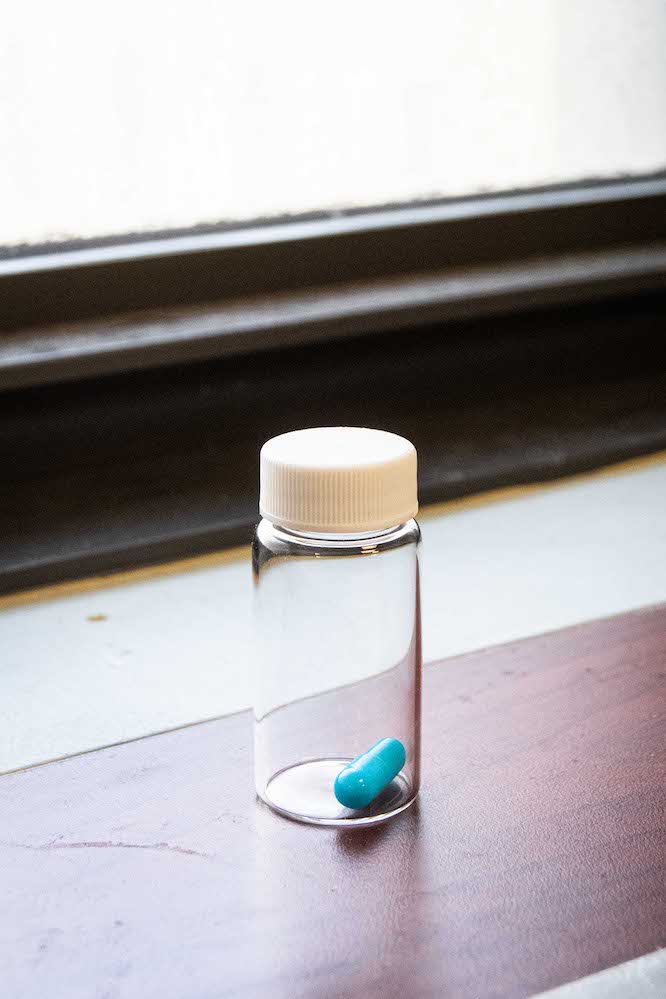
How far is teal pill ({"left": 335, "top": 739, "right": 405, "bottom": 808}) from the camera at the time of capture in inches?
21.5

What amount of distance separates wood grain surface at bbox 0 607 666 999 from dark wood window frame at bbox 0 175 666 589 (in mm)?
318

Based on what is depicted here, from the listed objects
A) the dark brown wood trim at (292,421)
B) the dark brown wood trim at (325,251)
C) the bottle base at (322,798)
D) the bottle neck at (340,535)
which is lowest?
the bottle base at (322,798)

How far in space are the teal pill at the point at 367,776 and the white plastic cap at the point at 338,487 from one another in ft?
0.37

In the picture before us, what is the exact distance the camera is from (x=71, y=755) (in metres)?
0.61

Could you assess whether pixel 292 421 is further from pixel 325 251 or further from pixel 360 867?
pixel 360 867

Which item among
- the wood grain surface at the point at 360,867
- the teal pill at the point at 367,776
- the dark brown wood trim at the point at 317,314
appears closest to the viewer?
the wood grain surface at the point at 360,867

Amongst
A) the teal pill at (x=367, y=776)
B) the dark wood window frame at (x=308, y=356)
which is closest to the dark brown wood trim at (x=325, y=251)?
the dark wood window frame at (x=308, y=356)

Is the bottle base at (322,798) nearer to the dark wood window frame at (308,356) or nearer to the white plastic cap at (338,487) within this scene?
the white plastic cap at (338,487)

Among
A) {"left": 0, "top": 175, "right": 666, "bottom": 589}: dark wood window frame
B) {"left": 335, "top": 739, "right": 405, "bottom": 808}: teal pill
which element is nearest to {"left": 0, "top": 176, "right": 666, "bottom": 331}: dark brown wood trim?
{"left": 0, "top": 175, "right": 666, "bottom": 589}: dark wood window frame

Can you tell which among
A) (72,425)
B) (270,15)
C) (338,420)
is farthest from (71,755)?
(270,15)

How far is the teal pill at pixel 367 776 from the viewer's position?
1.80ft

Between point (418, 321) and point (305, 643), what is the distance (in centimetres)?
39

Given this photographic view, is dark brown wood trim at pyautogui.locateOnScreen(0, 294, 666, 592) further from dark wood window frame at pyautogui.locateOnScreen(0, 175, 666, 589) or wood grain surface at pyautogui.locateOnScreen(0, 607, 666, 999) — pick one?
wood grain surface at pyautogui.locateOnScreen(0, 607, 666, 999)

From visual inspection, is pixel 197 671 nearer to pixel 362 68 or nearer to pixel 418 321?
pixel 418 321
